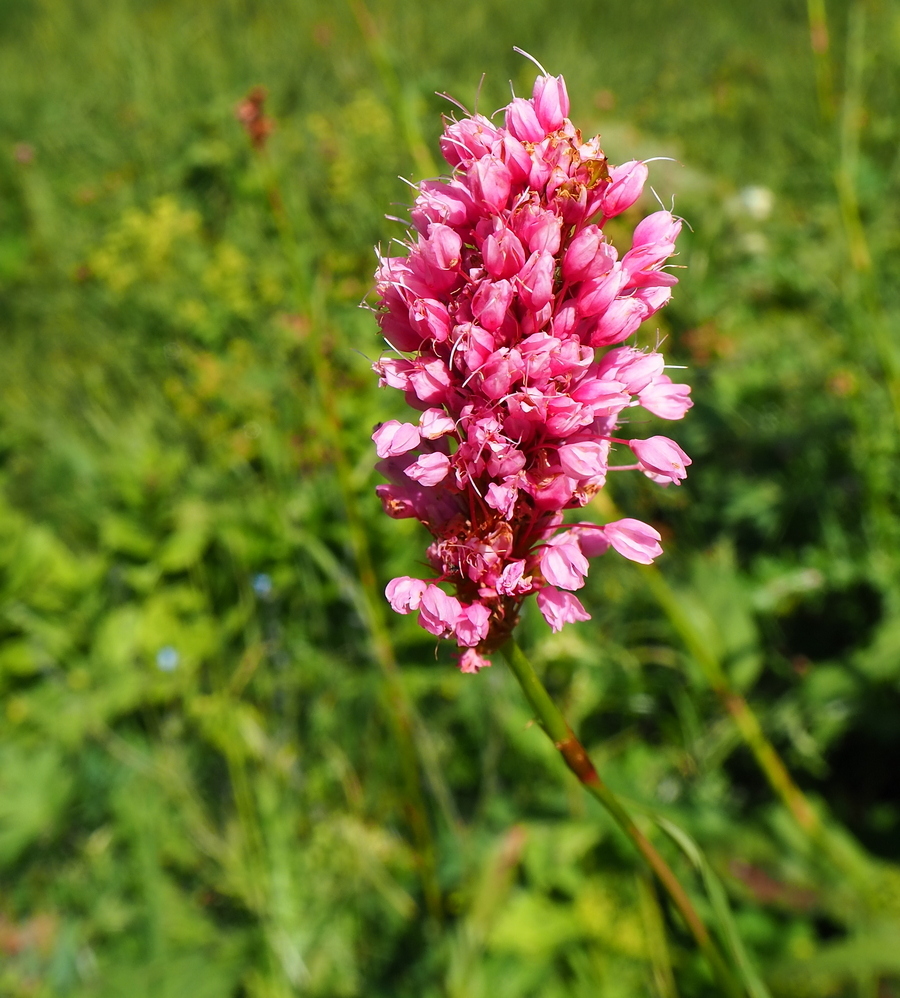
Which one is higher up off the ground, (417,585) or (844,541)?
(417,585)

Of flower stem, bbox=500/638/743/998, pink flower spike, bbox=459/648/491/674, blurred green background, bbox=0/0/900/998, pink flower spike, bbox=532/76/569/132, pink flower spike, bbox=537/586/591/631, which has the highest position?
pink flower spike, bbox=532/76/569/132

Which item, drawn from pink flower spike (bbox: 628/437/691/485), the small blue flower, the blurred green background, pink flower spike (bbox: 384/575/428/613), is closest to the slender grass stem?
the blurred green background

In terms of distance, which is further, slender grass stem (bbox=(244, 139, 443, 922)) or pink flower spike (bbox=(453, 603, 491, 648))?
slender grass stem (bbox=(244, 139, 443, 922))

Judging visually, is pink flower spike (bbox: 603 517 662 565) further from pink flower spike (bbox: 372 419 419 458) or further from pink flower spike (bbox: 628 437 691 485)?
pink flower spike (bbox: 372 419 419 458)

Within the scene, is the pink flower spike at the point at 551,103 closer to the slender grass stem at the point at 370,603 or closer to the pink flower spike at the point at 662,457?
the pink flower spike at the point at 662,457

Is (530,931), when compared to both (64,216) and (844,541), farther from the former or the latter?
(64,216)

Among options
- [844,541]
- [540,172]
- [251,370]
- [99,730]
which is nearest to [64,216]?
[251,370]
